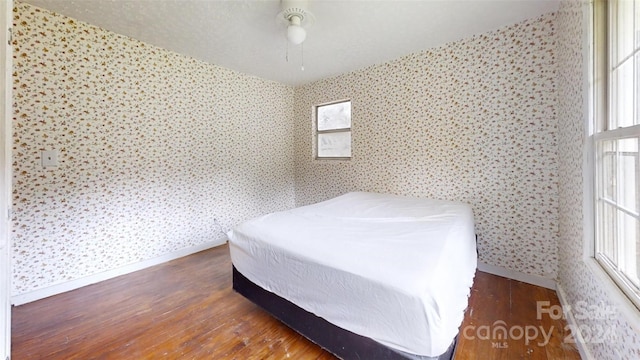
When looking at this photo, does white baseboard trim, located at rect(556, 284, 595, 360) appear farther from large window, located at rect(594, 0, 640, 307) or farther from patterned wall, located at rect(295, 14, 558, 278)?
large window, located at rect(594, 0, 640, 307)

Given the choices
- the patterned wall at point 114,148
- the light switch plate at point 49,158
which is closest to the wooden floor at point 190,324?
the patterned wall at point 114,148

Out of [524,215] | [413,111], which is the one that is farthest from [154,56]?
[524,215]

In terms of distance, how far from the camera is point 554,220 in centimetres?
205

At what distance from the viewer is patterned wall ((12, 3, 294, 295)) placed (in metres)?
1.93

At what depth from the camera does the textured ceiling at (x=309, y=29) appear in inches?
75.0

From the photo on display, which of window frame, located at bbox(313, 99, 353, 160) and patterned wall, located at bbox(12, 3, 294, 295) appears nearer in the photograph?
patterned wall, located at bbox(12, 3, 294, 295)

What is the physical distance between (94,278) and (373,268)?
267cm

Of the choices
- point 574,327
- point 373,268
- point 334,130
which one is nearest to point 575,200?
point 574,327

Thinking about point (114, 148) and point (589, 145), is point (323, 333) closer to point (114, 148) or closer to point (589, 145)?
point (589, 145)

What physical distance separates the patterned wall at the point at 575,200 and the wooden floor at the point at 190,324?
317mm

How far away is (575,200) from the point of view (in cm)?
156

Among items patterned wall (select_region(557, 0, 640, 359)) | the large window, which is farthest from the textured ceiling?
the large window

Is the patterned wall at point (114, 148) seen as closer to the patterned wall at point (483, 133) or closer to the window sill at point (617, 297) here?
the patterned wall at point (483, 133)

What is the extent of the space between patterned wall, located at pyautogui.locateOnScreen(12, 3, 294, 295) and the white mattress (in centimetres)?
148
